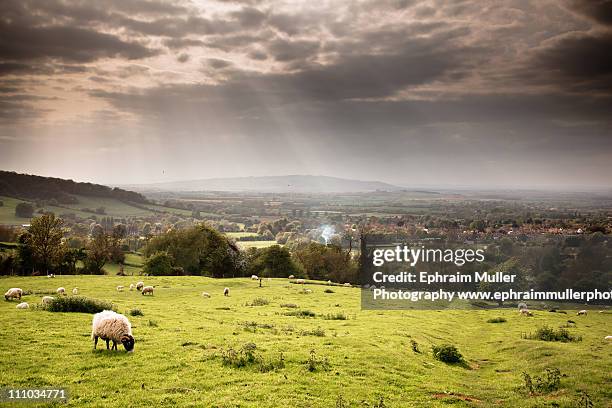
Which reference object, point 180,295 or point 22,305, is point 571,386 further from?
point 180,295

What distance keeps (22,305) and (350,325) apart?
23671mm

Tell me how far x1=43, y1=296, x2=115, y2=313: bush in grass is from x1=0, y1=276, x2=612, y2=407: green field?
1.11m

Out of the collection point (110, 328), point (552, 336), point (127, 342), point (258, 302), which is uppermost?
point (110, 328)

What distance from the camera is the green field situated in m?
14.6

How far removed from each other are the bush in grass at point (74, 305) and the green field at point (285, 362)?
1.11 m

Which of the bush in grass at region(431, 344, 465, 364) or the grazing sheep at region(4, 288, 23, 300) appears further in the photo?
the grazing sheep at region(4, 288, 23, 300)

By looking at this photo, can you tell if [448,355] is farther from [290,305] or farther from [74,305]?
[74,305]

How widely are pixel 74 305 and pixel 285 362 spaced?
58.5 ft

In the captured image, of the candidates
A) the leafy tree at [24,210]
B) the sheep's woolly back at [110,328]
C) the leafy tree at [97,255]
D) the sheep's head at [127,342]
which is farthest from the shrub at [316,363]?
the leafy tree at [24,210]

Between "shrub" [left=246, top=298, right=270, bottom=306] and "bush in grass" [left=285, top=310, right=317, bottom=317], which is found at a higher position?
"bush in grass" [left=285, top=310, right=317, bottom=317]

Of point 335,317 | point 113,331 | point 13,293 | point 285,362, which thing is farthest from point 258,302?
point 113,331

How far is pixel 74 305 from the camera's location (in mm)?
27375

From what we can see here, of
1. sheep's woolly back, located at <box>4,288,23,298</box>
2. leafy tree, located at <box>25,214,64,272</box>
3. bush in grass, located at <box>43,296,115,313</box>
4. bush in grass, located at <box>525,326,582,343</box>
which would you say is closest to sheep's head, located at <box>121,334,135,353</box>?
bush in grass, located at <box>43,296,115,313</box>

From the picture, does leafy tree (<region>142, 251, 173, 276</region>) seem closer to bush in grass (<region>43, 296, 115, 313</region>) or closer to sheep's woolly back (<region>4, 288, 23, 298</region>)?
sheep's woolly back (<region>4, 288, 23, 298</region>)
